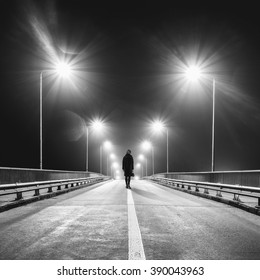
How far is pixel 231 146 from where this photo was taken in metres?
42.2

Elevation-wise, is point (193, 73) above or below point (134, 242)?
above

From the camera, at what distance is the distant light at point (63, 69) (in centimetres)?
1862

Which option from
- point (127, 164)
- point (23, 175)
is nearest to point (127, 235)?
point (23, 175)

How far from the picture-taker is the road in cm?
409

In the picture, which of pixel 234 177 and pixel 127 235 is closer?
pixel 127 235

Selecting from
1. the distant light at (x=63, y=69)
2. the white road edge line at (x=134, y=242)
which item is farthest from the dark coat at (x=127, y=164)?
the white road edge line at (x=134, y=242)

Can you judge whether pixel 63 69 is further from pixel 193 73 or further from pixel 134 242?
pixel 134 242

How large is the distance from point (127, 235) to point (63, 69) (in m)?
15.6

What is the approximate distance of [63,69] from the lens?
1892 cm

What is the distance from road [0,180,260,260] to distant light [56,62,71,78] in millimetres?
12690

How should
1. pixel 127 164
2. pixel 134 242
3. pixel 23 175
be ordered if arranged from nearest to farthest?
pixel 134 242 → pixel 23 175 → pixel 127 164
